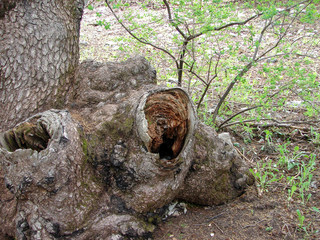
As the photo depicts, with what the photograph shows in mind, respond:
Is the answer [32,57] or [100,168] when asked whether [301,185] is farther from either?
[32,57]

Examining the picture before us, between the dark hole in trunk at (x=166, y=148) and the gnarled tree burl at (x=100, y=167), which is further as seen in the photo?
the dark hole in trunk at (x=166, y=148)

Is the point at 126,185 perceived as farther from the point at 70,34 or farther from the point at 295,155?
the point at 295,155

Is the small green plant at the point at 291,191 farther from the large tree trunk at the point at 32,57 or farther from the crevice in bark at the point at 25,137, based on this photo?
the large tree trunk at the point at 32,57

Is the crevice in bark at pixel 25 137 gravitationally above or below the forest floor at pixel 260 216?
above

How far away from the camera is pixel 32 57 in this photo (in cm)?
231

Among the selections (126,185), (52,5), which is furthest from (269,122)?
(52,5)

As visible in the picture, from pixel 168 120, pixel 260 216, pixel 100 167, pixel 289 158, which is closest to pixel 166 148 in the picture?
pixel 168 120

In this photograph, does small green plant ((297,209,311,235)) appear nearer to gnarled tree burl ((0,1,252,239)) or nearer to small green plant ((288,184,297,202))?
small green plant ((288,184,297,202))

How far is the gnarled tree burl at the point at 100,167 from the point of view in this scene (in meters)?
1.81

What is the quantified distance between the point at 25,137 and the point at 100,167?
21.6 inches

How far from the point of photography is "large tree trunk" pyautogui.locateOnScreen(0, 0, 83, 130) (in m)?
2.22

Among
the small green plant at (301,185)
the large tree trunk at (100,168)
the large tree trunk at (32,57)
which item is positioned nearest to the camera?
the large tree trunk at (100,168)

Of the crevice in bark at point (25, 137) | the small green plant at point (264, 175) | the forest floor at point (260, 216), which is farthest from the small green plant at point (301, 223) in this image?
the crevice in bark at point (25, 137)

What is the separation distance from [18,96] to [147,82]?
108 centimetres
